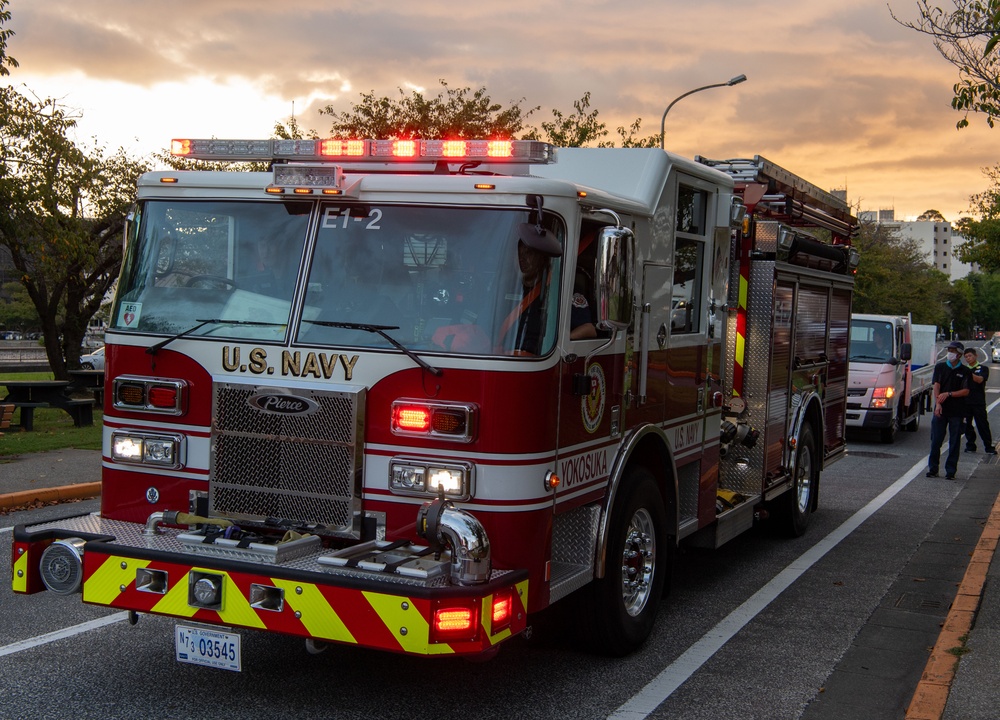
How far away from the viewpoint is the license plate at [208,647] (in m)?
4.83

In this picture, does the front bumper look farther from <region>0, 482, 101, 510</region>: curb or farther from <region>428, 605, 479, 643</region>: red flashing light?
<region>0, 482, 101, 510</region>: curb

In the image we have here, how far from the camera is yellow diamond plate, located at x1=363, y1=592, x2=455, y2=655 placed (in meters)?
4.50

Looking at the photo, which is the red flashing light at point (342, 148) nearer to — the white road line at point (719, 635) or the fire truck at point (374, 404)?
the fire truck at point (374, 404)

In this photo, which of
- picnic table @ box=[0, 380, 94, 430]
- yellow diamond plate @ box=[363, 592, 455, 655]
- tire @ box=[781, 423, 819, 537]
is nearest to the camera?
yellow diamond plate @ box=[363, 592, 455, 655]

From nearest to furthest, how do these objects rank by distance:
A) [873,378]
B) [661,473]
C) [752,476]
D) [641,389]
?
1. [641,389]
2. [661,473]
3. [752,476]
4. [873,378]

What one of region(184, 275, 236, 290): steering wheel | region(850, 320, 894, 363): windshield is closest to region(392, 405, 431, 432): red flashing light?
region(184, 275, 236, 290): steering wheel

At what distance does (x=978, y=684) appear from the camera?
5.72 m

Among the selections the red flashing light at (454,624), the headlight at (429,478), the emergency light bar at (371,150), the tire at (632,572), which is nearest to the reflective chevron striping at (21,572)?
the headlight at (429,478)

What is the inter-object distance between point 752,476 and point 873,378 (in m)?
10.9

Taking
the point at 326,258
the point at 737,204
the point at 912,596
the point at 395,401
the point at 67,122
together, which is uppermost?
the point at 67,122

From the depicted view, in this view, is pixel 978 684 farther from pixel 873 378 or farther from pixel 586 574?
pixel 873 378

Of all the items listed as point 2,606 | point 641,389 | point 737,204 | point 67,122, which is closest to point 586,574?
point 641,389

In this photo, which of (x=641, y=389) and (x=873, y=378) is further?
(x=873, y=378)

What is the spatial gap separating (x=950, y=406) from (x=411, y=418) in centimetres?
1156
